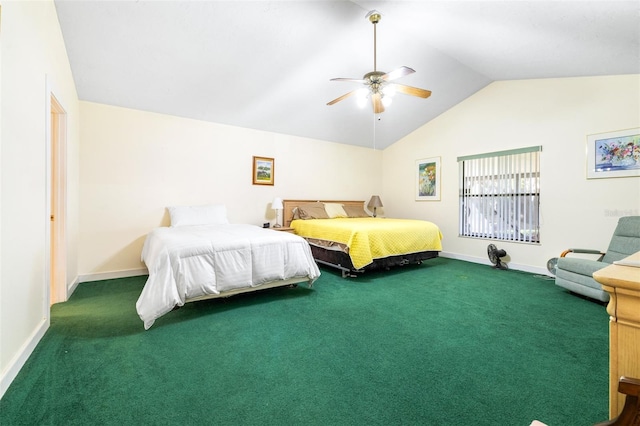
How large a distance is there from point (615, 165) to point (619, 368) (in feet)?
13.7

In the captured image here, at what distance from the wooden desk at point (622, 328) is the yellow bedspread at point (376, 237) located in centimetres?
297

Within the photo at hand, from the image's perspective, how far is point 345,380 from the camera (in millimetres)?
1655

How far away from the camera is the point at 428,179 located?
5598 mm

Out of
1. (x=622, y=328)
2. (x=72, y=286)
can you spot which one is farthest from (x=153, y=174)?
(x=622, y=328)

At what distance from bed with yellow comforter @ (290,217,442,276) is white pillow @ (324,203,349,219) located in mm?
896

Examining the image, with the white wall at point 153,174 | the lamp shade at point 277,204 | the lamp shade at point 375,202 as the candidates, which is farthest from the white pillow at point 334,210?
the lamp shade at point 277,204

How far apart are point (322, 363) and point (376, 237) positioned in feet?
7.26

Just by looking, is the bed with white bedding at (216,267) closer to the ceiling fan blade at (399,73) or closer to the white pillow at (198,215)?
the white pillow at (198,215)

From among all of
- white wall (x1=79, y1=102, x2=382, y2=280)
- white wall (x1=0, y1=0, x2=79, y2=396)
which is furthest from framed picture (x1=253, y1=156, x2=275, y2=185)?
white wall (x1=0, y1=0, x2=79, y2=396)

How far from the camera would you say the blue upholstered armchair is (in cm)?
289

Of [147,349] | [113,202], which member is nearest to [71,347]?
[147,349]

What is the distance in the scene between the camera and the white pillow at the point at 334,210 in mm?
5500

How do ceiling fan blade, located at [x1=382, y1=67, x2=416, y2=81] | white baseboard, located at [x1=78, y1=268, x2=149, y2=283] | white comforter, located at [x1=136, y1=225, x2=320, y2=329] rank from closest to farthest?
white comforter, located at [x1=136, y1=225, x2=320, y2=329]
ceiling fan blade, located at [x1=382, y1=67, x2=416, y2=81]
white baseboard, located at [x1=78, y1=268, x2=149, y2=283]

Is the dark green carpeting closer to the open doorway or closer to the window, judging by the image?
the open doorway
